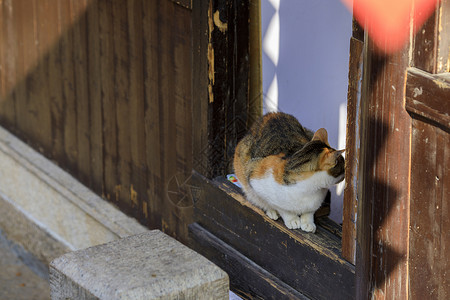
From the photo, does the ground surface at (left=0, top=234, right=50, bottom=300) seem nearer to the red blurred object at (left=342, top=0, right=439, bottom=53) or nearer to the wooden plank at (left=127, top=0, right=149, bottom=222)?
the wooden plank at (left=127, top=0, right=149, bottom=222)

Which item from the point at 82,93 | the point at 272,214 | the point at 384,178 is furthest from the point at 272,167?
the point at 82,93

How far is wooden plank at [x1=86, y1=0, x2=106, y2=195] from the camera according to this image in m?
4.57

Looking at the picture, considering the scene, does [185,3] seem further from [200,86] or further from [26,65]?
[26,65]

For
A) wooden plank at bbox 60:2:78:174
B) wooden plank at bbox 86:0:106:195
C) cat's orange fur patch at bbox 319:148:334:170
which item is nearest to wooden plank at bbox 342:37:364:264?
cat's orange fur patch at bbox 319:148:334:170

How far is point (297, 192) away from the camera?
3.21 metres

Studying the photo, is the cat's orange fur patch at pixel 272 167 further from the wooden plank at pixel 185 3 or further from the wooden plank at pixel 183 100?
the wooden plank at pixel 185 3

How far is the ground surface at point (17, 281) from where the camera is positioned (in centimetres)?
506

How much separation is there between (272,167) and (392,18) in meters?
1.05

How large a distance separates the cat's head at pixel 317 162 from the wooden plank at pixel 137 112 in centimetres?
133

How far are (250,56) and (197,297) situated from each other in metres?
1.73

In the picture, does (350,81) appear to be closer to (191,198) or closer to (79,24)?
(191,198)

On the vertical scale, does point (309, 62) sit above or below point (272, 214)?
above

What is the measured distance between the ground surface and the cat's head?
8.31 ft

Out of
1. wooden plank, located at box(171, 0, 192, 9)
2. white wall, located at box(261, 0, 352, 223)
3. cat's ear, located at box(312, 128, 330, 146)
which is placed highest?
wooden plank, located at box(171, 0, 192, 9)
